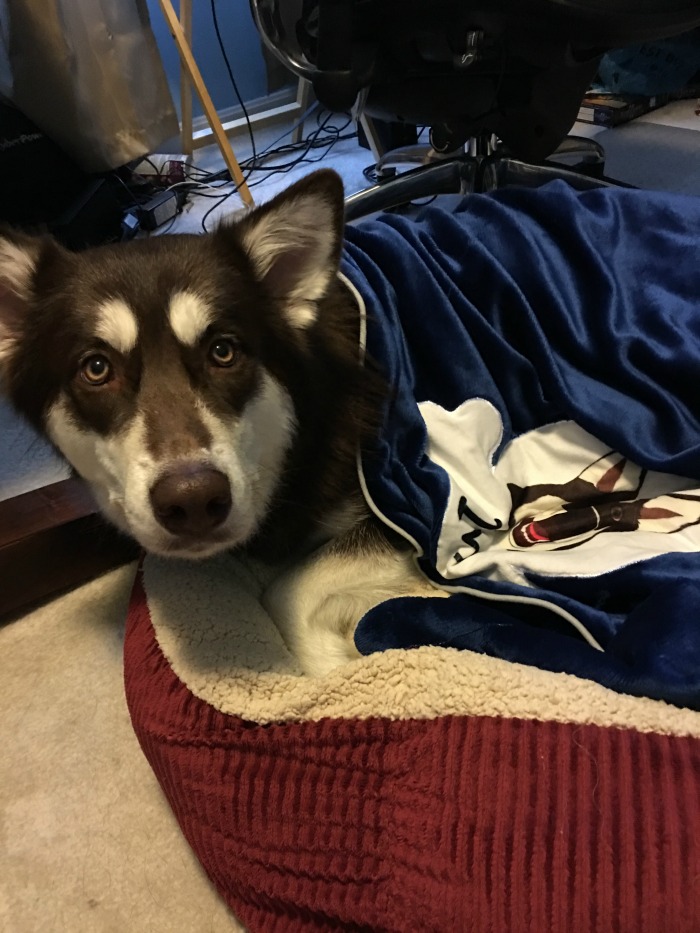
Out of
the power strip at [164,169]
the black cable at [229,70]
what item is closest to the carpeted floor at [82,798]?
the power strip at [164,169]

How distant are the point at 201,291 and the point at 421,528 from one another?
55 cm

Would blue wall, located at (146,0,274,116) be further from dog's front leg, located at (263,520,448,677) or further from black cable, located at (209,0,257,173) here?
dog's front leg, located at (263,520,448,677)

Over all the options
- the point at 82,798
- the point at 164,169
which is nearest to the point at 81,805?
the point at 82,798

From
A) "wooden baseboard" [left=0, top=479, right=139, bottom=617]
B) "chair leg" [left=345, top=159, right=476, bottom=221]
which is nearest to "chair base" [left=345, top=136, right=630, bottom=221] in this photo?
"chair leg" [left=345, top=159, right=476, bottom=221]

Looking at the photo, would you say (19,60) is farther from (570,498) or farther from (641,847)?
(641,847)

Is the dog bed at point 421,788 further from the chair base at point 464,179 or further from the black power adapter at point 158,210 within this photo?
the black power adapter at point 158,210

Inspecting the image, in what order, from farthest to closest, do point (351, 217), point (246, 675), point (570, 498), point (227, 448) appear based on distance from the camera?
point (351, 217) → point (570, 498) → point (246, 675) → point (227, 448)

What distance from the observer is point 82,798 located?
1206 millimetres

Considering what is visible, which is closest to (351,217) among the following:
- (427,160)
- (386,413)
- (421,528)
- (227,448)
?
(427,160)

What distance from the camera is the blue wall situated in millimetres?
3674

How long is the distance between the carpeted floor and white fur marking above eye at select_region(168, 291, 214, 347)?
741 mm

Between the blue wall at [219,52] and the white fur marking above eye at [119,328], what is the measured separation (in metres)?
3.22

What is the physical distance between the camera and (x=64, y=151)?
2.76 metres

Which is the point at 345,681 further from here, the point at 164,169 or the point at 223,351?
the point at 164,169
